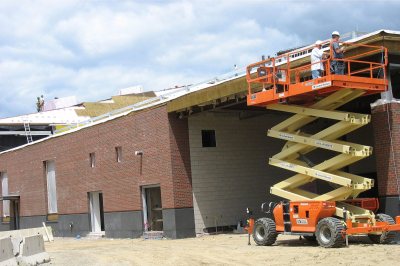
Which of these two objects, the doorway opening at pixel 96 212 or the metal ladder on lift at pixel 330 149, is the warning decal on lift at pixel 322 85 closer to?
the metal ladder on lift at pixel 330 149

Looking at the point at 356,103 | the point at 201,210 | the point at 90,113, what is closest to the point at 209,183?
the point at 201,210

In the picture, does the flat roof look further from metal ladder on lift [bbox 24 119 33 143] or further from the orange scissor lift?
metal ladder on lift [bbox 24 119 33 143]

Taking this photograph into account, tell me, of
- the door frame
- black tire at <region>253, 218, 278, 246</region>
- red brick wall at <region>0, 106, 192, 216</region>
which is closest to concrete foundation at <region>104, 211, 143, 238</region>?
the door frame

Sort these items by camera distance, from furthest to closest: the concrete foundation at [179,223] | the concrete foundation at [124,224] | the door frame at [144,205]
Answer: the concrete foundation at [124,224], the door frame at [144,205], the concrete foundation at [179,223]

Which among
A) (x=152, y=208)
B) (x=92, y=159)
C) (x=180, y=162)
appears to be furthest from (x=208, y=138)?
(x=92, y=159)

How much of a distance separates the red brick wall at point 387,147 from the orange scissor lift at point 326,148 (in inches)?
23.4

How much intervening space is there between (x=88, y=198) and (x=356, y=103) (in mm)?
15601

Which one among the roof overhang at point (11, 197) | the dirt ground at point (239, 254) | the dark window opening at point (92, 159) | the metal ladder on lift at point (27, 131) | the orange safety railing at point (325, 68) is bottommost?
the dirt ground at point (239, 254)

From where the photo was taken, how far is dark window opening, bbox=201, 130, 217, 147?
26.2 metres

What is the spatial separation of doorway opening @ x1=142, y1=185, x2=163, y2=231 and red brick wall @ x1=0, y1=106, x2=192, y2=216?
36 centimetres

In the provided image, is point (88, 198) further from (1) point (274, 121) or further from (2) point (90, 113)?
(2) point (90, 113)

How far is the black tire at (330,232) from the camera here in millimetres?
16016

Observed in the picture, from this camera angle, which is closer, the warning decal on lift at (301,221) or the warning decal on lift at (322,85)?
the warning decal on lift at (322,85)

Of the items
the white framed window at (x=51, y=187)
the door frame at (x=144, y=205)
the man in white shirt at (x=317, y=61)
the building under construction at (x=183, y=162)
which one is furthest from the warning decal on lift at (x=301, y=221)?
the white framed window at (x=51, y=187)
